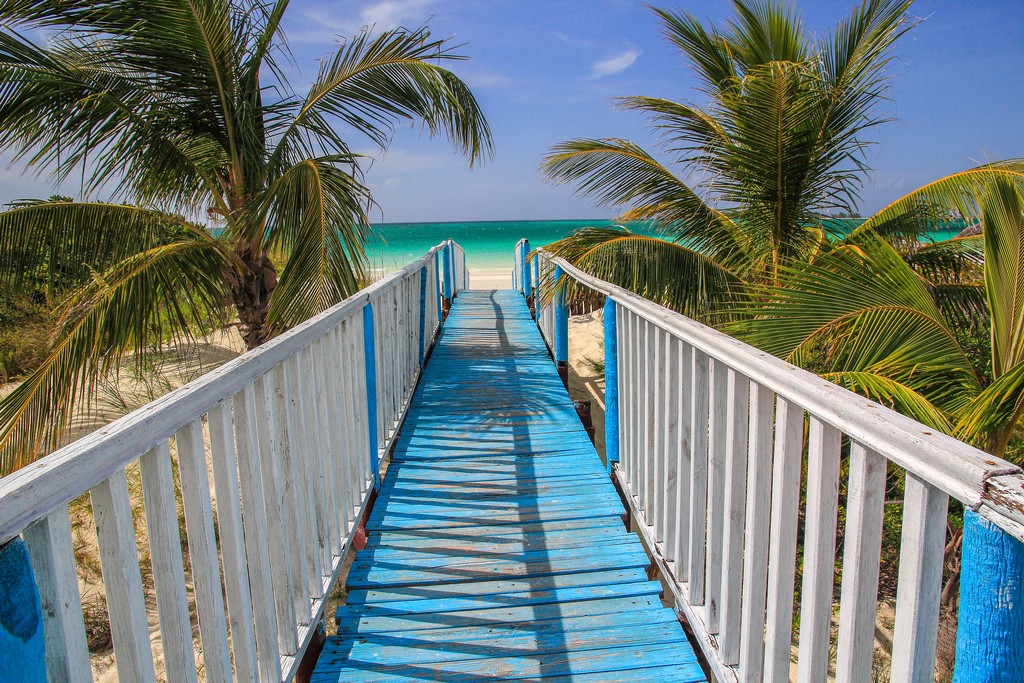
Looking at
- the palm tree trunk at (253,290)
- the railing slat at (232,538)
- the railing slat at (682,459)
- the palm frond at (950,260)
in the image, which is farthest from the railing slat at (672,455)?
the palm frond at (950,260)

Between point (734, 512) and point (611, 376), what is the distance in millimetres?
1748

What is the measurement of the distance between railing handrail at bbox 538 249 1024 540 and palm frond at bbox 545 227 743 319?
155 inches

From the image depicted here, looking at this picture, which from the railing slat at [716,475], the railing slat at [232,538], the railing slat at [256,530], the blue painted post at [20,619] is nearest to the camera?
the blue painted post at [20,619]

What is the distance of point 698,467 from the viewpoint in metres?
2.25

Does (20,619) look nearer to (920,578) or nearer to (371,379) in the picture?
(920,578)

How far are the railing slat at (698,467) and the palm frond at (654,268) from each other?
352 cm

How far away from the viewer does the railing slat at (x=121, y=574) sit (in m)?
1.16

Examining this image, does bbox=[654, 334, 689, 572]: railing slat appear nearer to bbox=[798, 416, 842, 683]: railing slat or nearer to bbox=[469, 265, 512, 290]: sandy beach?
bbox=[798, 416, 842, 683]: railing slat

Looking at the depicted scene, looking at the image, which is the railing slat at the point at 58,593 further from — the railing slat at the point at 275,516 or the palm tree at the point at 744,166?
the palm tree at the point at 744,166

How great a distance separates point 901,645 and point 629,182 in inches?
239

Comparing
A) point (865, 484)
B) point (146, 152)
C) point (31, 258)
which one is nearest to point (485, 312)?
point (146, 152)

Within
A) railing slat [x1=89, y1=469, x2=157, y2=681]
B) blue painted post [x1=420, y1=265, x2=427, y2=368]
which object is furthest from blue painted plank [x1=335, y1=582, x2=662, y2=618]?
blue painted post [x1=420, y1=265, x2=427, y2=368]

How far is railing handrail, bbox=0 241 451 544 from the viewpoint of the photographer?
887 millimetres

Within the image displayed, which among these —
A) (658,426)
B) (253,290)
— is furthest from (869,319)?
(253,290)
